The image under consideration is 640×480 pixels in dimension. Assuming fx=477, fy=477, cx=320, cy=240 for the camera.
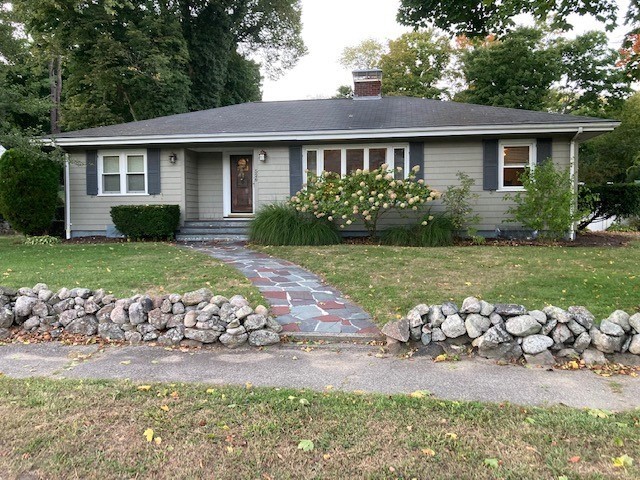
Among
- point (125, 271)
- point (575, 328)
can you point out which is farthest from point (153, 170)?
point (575, 328)

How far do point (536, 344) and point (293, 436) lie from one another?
238cm

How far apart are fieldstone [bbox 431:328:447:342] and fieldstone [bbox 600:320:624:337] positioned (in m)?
1.29

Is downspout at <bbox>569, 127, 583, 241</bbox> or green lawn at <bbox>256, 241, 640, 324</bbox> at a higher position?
downspout at <bbox>569, 127, 583, 241</bbox>

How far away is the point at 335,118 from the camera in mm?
12500

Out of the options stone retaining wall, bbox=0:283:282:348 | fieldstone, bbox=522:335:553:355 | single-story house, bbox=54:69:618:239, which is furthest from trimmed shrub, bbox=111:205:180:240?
fieldstone, bbox=522:335:553:355

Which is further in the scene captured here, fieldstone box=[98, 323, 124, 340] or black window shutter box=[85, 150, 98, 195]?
black window shutter box=[85, 150, 98, 195]

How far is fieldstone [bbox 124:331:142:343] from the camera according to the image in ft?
15.2

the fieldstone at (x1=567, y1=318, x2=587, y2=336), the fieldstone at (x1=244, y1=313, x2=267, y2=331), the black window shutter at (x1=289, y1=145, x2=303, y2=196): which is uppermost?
the black window shutter at (x1=289, y1=145, x2=303, y2=196)

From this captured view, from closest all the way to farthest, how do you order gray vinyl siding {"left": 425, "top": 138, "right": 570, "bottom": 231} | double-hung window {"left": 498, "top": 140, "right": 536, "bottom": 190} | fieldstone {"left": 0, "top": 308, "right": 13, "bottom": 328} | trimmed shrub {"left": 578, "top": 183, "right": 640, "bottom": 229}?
fieldstone {"left": 0, "top": 308, "right": 13, "bottom": 328} → double-hung window {"left": 498, "top": 140, "right": 536, "bottom": 190} → gray vinyl siding {"left": 425, "top": 138, "right": 570, "bottom": 231} → trimmed shrub {"left": 578, "top": 183, "right": 640, "bottom": 229}

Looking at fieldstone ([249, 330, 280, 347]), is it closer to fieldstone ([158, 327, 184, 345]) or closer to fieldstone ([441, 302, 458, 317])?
fieldstone ([158, 327, 184, 345])

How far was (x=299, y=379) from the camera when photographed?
143 inches

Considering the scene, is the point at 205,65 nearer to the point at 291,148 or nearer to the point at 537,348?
the point at 291,148

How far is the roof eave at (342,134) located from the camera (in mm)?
10484

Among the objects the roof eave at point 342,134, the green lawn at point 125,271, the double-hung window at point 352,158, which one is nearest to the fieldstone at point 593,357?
the green lawn at point 125,271
